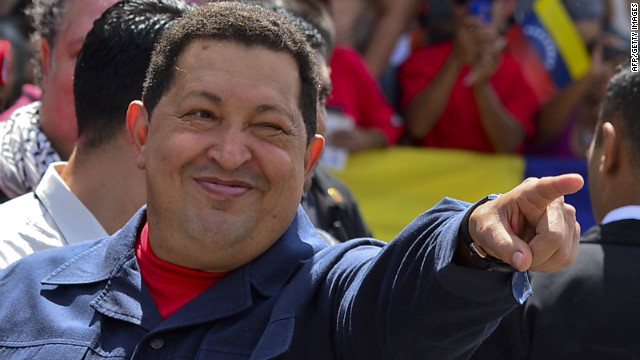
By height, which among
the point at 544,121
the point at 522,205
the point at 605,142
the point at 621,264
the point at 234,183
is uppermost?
the point at 522,205

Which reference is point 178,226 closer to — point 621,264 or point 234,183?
point 234,183

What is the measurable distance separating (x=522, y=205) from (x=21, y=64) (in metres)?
3.99

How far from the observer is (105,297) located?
2291mm

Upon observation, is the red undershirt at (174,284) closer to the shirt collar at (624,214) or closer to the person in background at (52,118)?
the person in background at (52,118)

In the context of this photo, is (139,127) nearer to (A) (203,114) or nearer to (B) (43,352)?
(A) (203,114)

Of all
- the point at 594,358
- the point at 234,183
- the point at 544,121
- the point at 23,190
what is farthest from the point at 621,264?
the point at 544,121

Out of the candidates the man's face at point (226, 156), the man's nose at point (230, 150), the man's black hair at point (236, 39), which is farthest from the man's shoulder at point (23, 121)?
the man's nose at point (230, 150)

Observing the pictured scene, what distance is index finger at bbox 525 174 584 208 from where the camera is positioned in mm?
1629

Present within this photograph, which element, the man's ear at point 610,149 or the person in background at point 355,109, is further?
the person in background at point 355,109

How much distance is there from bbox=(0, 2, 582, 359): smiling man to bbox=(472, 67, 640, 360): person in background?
3.11 feet

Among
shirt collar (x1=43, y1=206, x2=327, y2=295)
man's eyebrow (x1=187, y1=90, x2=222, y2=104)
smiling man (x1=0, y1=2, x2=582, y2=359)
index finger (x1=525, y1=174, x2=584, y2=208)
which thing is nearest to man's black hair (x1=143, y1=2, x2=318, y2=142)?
smiling man (x1=0, y1=2, x2=582, y2=359)

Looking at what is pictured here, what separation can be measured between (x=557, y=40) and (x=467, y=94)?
2.75 ft

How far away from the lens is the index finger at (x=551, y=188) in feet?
5.34

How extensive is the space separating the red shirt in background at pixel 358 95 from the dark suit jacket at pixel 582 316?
2518 mm
